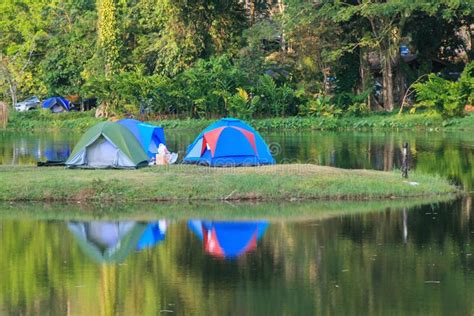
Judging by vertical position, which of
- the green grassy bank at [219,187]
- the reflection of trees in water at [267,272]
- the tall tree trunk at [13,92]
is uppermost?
the tall tree trunk at [13,92]

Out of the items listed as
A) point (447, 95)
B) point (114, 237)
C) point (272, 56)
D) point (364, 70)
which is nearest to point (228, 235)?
point (114, 237)

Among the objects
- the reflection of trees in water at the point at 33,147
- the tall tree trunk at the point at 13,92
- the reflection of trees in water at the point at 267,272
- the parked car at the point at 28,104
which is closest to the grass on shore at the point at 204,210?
the reflection of trees in water at the point at 267,272

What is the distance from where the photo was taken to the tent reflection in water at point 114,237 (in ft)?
61.8

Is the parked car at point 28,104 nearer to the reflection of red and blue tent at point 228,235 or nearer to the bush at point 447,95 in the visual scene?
the bush at point 447,95

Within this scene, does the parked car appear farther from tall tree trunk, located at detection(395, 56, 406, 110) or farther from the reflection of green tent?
the reflection of green tent

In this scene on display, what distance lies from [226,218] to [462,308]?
8721mm

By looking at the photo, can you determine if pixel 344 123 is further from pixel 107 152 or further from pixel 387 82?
pixel 107 152

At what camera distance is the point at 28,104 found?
65750 millimetres

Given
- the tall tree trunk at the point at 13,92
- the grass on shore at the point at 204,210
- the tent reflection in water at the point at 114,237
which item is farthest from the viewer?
the tall tree trunk at the point at 13,92

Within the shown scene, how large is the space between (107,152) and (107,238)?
8.48m

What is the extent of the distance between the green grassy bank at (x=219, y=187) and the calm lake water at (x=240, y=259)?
66 centimetres

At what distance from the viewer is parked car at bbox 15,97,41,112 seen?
213ft

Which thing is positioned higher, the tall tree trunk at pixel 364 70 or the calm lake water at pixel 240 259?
the tall tree trunk at pixel 364 70

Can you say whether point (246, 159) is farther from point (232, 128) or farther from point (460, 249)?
point (460, 249)
